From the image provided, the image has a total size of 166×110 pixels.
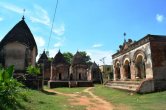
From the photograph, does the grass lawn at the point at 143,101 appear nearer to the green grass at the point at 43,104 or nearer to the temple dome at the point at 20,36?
the green grass at the point at 43,104

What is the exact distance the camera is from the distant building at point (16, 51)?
22000mm

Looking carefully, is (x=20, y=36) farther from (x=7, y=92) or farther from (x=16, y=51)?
(x=7, y=92)

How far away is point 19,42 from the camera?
73.6ft

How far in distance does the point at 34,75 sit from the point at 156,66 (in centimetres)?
1219

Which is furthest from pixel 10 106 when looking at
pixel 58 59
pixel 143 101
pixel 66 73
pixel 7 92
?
pixel 58 59

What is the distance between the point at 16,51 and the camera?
73.3 feet

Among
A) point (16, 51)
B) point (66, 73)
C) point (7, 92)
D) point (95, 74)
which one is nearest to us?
point (7, 92)

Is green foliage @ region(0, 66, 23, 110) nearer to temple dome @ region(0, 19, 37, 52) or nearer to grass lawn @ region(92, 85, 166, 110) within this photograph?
grass lawn @ region(92, 85, 166, 110)

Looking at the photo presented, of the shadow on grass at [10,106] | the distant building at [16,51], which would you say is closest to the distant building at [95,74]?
the distant building at [16,51]

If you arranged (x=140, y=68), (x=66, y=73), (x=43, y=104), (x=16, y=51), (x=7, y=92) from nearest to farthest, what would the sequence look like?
(x=7, y=92)
(x=43, y=104)
(x=140, y=68)
(x=16, y=51)
(x=66, y=73)

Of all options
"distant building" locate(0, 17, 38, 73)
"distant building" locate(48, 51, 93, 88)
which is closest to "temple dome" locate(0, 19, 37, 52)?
"distant building" locate(0, 17, 38, 73)

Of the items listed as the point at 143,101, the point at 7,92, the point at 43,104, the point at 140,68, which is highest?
the point at 140,68

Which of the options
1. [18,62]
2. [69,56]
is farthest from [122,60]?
[69,56]

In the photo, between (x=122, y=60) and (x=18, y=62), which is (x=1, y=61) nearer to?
(x=18, y=62)
